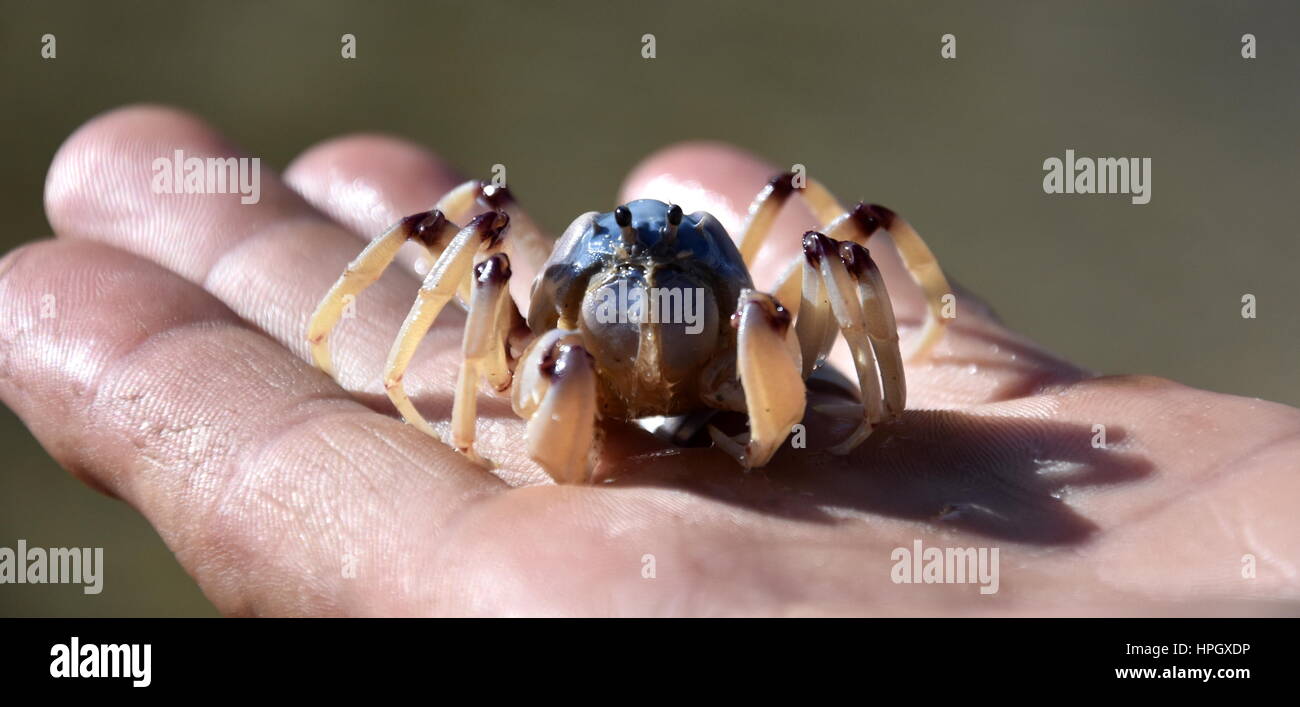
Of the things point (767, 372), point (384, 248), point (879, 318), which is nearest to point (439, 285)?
point (384, 248)

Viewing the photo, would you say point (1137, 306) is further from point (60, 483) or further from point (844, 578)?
point (60, 483)

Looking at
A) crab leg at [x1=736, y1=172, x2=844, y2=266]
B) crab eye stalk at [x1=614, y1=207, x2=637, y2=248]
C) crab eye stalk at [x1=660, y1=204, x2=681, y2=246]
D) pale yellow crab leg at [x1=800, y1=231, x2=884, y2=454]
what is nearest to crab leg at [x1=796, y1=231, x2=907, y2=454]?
pale yellow crab leg at [x1=800, y1=231, x2=884, y2=454]

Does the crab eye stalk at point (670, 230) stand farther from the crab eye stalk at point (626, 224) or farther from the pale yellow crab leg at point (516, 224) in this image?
the pale yellow crab leg at point (516, 224)

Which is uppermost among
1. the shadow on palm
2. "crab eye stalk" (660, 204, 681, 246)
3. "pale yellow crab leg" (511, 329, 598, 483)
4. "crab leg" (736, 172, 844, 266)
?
"crab leg" (736, 172, 844, 266)

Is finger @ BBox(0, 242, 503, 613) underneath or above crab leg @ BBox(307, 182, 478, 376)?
underneath

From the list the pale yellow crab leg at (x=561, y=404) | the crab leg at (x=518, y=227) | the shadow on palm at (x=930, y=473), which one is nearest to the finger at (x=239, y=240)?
the crab leg at (x=518, y=227)

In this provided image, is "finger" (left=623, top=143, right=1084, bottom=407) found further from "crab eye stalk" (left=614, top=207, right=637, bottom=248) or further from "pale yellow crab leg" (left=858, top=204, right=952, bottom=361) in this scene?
"crab eye stalk" (left=614, top=207, right=637, bottom=248)

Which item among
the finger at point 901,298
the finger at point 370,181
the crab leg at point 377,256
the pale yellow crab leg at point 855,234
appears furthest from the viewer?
the finger at point 370,181
